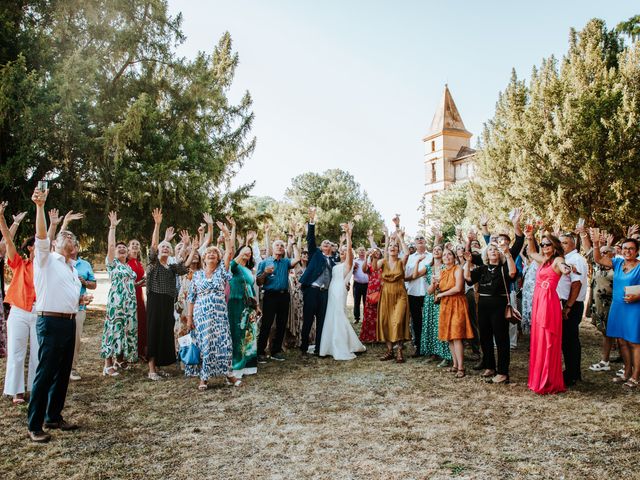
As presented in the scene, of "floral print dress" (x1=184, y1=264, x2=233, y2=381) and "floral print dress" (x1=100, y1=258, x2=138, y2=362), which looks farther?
"floral print dress" (x1=100, y1=258, x2=138, y2=362)

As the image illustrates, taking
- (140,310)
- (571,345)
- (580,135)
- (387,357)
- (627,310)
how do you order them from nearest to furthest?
1. (627,310)
2. (571,345)
3. (140,310)
4. (387,357)
5. (580,135)

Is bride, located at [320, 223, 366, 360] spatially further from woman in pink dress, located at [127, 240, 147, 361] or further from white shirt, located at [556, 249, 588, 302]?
white shirt, located at [556, 249, 588, 302]

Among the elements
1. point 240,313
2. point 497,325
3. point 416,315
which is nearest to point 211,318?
point 240,313

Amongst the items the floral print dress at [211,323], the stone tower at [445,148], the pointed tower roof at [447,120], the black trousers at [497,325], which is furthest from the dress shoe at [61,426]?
the pointed tower roof at [447,120]

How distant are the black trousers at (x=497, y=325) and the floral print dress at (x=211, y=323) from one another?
145 inches

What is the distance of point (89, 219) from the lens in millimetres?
14766

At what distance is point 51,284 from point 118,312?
2.81 m

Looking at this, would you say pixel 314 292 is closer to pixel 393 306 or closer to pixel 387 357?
pixel 393 306

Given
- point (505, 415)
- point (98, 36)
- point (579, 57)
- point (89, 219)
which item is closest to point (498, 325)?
point (505, 415)

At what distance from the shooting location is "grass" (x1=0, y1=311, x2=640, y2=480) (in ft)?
13.0

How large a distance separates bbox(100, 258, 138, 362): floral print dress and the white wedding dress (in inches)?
135

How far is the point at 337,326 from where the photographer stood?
28.7 feet

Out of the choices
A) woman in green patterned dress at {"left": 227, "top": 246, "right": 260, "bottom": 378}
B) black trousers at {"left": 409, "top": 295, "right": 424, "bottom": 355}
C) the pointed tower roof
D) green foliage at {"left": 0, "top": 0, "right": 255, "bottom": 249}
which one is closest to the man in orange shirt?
woman in green patterned dress at {"left": 227, "top": 246, "right": 260, "bottom": 378}

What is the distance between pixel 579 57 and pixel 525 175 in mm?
5733
